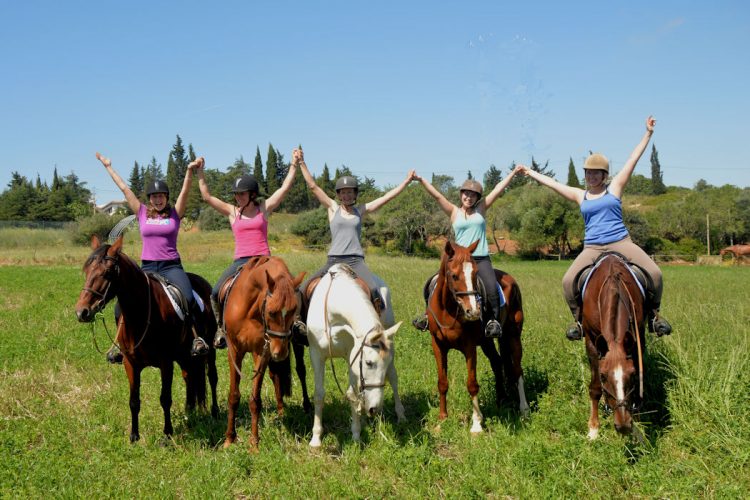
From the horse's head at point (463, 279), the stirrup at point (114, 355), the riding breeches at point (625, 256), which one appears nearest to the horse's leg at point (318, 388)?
the horse's head at point (463, 279)

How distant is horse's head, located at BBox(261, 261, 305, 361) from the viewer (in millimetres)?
5656

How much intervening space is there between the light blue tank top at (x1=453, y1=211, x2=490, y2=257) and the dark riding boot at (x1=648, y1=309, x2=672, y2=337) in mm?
2208

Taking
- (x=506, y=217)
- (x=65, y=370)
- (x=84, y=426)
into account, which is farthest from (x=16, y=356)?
(x=506, y=217)

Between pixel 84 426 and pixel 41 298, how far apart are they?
14494 millimetres

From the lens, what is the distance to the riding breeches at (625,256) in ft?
21.1

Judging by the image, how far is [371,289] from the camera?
23.5 ft

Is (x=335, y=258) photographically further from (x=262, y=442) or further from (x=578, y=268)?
(x=578, y=268)

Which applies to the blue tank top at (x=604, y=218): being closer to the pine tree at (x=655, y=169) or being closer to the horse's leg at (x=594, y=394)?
the horse's leg at (x=594, y=394)

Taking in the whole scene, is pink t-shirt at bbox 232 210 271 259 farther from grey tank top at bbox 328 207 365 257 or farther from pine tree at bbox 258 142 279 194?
pine tree at bbox 258 142 279 194

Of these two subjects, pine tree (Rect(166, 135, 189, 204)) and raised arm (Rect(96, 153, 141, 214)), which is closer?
raised arm (Rect(96, 153, 141, 214))

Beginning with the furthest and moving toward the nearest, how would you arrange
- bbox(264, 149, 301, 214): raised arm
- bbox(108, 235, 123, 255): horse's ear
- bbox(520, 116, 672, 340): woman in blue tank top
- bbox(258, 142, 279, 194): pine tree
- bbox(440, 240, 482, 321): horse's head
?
bbox(258, 142, 279, 194): pine tree, bbox(264, 149, 301, 214): raised arm, bbox(520, 116, 672, 340): woman in blue tank top, bbox(440, 240, 482, 321): horse's head, bbox(108, 235, 123, 255): horse's ear

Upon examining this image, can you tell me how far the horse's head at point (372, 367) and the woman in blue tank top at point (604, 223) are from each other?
8.24 ft

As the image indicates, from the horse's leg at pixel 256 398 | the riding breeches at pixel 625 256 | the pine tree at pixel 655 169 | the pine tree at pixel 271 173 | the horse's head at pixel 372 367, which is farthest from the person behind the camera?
the pine tree at pixel 655 169

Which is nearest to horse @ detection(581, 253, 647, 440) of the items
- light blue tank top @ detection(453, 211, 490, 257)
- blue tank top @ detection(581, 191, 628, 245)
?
blue tank top @ detection(581, 191, 628, 245)
